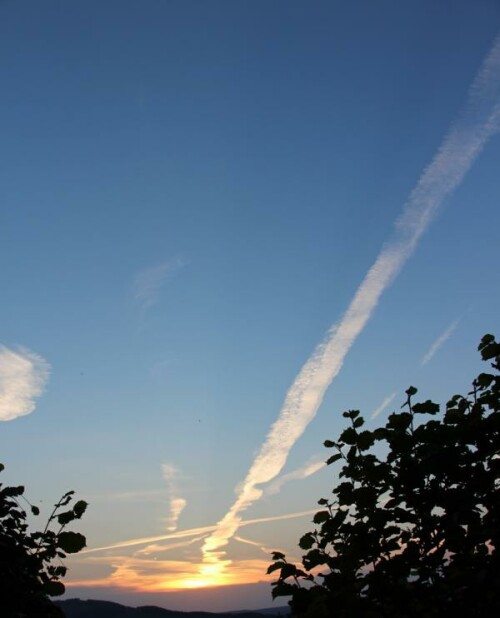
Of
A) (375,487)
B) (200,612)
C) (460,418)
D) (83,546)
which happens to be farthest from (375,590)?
(200,612)

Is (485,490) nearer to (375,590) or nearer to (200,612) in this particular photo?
(375,590)

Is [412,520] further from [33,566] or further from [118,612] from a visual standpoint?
[118,612]

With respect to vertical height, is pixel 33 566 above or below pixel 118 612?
below

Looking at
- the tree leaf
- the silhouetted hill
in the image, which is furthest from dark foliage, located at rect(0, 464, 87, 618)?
the silhouetted hill

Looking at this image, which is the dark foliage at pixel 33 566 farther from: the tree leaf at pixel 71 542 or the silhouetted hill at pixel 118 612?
the silhouetted hill at pixel 118 612

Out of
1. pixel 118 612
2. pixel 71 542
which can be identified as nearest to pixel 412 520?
pixel 71 542

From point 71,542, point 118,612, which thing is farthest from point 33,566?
point 118,612

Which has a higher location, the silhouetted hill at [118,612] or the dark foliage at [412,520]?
the silhouetted hill at [118,612]

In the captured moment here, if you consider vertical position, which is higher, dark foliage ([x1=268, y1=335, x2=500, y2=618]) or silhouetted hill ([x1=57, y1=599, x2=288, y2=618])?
silhouetted hill ([x1=57, y1=599, x2=288, y2=618])

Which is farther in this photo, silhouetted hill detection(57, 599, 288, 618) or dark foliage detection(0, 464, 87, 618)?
silhouetted hill detection(57, 599, 288, 618)

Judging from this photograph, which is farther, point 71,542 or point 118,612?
point 118,612

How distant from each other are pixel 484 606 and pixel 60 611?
4.07 meters

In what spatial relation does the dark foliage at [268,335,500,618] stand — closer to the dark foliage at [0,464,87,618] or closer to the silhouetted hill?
the dark foliage at [0,464,87,618]

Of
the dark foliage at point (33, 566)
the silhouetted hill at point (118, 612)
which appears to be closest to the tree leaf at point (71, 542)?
the dark foliage at point (33, 566)
